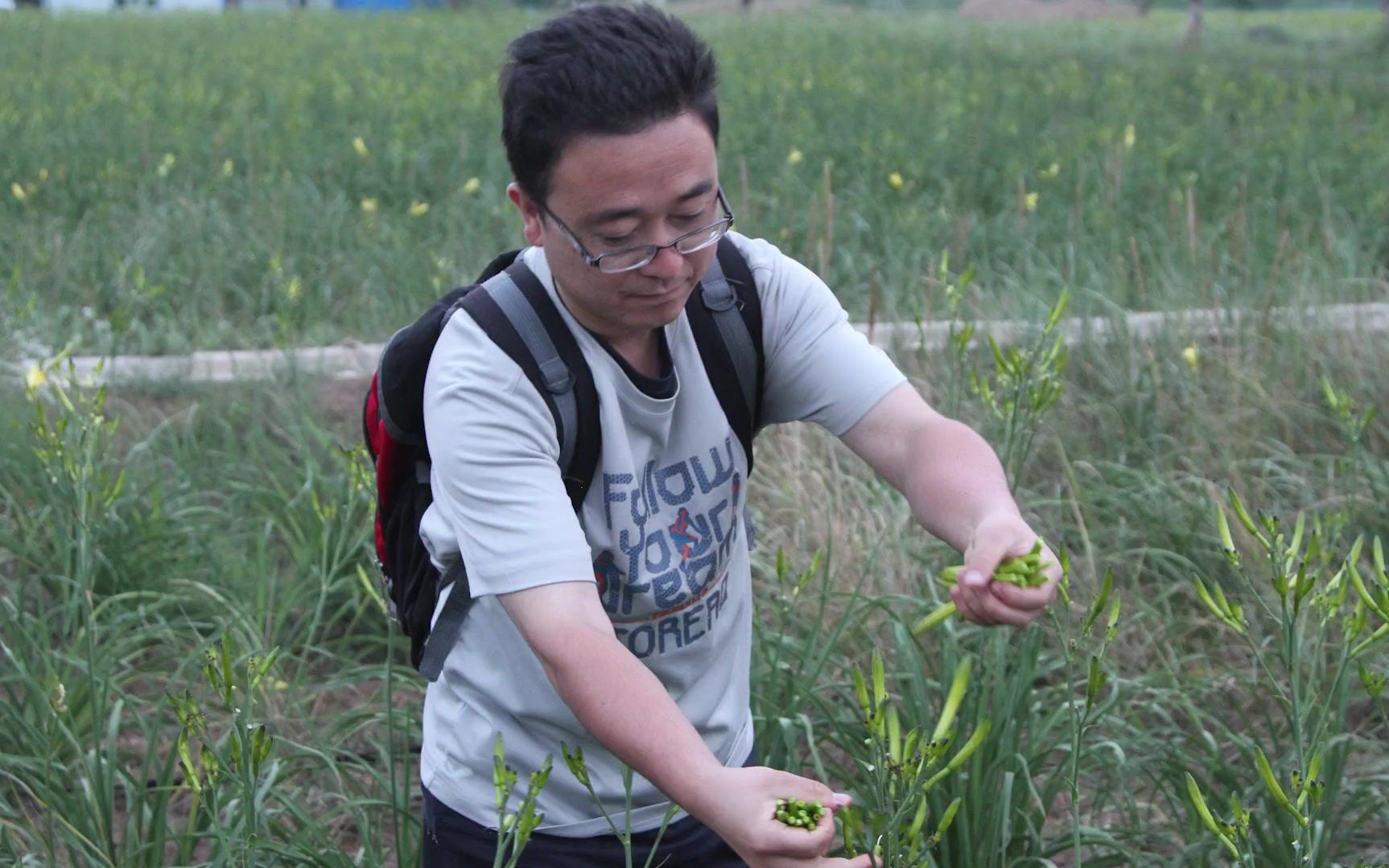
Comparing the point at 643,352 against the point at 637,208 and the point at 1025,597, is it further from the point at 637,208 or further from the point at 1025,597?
the point at 1025,597

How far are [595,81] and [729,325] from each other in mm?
330

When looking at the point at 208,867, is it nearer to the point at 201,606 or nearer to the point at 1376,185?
the point at 201,606

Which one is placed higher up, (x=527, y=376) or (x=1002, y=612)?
(x=527, y=376)

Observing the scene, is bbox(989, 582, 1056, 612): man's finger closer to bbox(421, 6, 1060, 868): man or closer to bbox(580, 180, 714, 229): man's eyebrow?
bbox(421, 6, 1060, 868): man

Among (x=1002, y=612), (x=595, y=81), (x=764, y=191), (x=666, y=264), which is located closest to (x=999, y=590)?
(x=1002, y=612)

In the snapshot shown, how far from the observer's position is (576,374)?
1670 mm

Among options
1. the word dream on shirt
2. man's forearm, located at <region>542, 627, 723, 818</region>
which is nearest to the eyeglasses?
the word dream on shirt

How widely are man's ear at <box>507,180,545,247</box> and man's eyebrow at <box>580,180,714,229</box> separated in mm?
88

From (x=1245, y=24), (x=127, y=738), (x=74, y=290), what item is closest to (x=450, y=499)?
(x=127, y=738)

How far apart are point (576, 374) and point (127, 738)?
69.6 inches

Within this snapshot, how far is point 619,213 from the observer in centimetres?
159

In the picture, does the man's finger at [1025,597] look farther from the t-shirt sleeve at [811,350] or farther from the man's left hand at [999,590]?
the t-shirt sleeve at [811,350]

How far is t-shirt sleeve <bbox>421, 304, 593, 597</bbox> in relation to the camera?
1508 mm

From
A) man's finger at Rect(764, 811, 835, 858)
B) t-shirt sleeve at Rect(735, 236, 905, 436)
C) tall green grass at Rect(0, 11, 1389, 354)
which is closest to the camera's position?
man's finger at Rect(764, 811, 835, 858)
